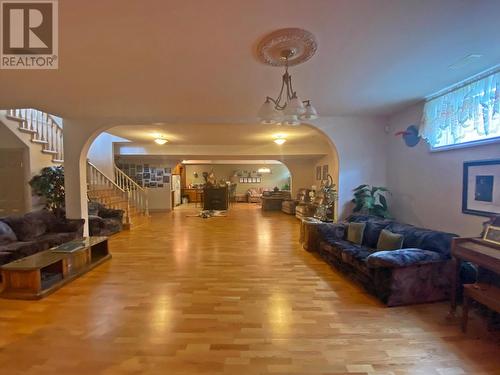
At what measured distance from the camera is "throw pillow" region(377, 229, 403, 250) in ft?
10.7

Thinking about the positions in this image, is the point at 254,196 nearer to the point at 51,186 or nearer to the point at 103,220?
the point at 103,220

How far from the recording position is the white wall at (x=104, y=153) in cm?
790

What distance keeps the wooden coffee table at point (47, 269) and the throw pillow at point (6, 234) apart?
962 millimetres

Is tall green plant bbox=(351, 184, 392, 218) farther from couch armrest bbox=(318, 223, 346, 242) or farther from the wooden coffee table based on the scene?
the wooden coffee table

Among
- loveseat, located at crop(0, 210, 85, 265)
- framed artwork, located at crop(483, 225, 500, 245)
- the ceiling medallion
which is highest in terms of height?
the ceiling medallion

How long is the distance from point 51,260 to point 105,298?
94 centimetres

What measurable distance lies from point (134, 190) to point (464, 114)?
8625 millimetres

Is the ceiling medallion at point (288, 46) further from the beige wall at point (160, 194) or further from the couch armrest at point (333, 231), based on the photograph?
the beige wall at point (160, 194)

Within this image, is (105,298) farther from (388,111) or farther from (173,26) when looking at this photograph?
(388,111)

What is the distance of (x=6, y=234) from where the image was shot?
158 inches

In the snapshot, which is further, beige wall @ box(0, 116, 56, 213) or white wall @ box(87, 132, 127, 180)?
white wall @ box(87, 132, 127, 180)

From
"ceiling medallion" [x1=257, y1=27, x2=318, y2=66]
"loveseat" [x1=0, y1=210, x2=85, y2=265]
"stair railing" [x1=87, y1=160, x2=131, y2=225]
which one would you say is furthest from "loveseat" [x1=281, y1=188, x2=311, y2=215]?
"ceiling medallion" [x1=257, y1=27, x2=318, y2=66]

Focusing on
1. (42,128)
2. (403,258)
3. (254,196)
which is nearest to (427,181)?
(403,258)

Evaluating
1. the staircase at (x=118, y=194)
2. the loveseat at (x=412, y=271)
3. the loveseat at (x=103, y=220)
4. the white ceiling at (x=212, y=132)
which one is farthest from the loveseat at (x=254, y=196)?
the loveseat at (x=412, y=271)
